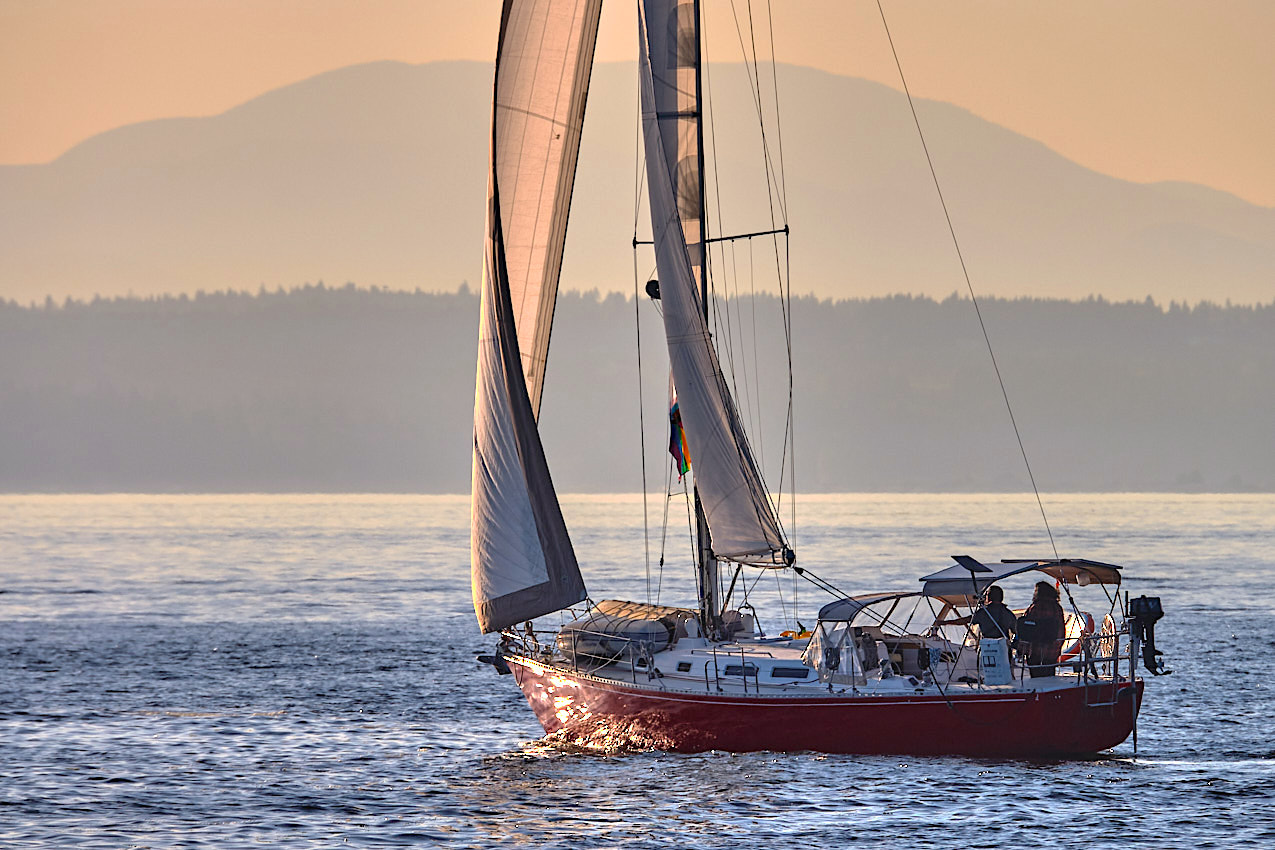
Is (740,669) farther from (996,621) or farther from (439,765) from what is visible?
(439,765)

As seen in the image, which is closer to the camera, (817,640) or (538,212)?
(817,640)

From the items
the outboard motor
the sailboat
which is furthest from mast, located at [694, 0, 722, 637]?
the outboard motor

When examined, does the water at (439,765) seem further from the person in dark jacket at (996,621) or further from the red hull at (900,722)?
the person in dark jacket at (996,621)

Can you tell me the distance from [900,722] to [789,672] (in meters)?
2.31

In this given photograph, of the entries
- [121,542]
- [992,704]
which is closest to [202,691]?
[992,704]

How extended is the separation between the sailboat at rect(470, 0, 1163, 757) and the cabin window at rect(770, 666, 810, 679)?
28 mm

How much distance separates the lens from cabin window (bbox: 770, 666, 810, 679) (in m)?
29.4

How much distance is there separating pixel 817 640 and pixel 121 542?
139957mm

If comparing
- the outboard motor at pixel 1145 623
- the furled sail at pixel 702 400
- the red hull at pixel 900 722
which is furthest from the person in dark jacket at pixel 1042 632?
the furled sail at pixel 702 400

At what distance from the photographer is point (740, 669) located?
98.2ft

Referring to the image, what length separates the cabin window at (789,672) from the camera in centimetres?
2944

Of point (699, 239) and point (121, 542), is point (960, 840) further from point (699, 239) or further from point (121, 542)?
point (121, 542)

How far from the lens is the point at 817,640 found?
96.3ft

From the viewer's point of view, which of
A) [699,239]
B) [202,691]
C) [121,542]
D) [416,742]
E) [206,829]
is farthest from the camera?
[121,542]
